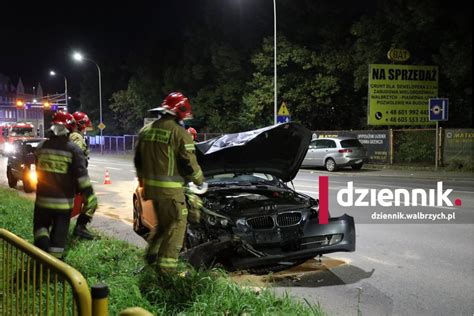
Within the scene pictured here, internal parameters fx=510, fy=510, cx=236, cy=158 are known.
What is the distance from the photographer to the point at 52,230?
520 cm

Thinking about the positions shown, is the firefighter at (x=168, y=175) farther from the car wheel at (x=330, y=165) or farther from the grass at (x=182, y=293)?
the car wheel at (x=330, y=165)

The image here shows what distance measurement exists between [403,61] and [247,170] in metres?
23.2

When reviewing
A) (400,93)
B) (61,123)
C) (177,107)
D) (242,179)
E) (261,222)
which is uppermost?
(400,93)

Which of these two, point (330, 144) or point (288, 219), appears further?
point (330, 144)

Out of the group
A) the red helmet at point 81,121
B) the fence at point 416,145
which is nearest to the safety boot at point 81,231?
the red helmet at point 81,121

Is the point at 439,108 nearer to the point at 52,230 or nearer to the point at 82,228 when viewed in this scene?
the point at 82,228

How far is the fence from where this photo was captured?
2225cm

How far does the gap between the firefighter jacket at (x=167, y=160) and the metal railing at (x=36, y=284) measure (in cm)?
151

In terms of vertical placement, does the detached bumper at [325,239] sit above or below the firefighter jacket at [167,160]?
below

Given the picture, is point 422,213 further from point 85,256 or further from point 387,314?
point 85,256

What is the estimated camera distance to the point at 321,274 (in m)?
6.10

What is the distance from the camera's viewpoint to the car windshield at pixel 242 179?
22.9 ft

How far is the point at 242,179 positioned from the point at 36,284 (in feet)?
13.7

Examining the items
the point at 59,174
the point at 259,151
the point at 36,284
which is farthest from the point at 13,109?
the point at 36,284
